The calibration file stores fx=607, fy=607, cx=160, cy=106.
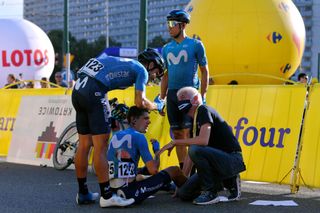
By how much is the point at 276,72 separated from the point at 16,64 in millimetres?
11271

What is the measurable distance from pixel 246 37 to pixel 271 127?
6.49m

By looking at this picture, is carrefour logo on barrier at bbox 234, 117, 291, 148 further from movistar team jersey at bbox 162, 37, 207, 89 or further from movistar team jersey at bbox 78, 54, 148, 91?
movistar team jersey at bbox 78, 54, 148, 91

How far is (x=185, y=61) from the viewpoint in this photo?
287 inches

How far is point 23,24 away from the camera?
2378 centimetres

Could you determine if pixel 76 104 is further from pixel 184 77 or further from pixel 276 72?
pixel 276 72

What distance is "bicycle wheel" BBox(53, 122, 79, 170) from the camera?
9.67 m

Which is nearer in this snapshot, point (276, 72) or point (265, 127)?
point (265, 127)

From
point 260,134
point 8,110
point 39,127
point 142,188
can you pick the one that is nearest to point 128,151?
point 142,188

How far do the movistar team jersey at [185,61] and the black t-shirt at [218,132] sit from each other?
90 centimetres

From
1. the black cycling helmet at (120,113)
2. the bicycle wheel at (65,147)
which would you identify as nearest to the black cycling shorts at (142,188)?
the black cycling helmet at (120,113)

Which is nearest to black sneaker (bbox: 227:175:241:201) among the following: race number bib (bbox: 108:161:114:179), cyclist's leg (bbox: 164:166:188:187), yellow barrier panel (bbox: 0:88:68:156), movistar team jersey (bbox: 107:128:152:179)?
cyclist's leg (bbox: 164:166:188:187)

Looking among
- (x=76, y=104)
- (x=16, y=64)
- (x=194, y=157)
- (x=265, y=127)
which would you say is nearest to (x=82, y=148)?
(x=76, y=104)

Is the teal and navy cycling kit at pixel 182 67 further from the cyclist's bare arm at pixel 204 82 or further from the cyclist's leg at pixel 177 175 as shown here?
the cyclist's leg at pixel 177 175

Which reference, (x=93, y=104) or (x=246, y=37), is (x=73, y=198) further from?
(x=246, y=37)
